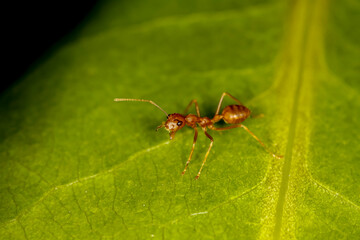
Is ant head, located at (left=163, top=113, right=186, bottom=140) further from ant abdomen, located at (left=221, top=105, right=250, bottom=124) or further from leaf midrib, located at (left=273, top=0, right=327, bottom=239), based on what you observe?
leaf midrib, located at (left=273, top=0, right=327, bottom=239)

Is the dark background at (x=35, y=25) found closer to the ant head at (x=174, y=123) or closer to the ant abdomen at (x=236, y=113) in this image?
the ant head at (x=174, y=123)

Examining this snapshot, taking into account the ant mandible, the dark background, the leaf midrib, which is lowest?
the ant mandible

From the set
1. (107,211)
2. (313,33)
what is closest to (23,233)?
(107,211)

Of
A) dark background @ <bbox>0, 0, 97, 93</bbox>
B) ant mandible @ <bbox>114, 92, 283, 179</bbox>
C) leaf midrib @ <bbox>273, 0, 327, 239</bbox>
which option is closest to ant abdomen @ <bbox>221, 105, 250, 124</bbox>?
ant mandible @ <bbox>114, 92, 283, 179</bbox>

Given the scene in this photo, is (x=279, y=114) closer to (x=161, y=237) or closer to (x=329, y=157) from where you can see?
(x=329, y=157)

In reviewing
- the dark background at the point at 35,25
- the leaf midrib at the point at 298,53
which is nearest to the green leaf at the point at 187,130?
the leaf midrib at the point at 298,53

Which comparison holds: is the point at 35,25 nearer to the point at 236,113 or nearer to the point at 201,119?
the point at 201,119
